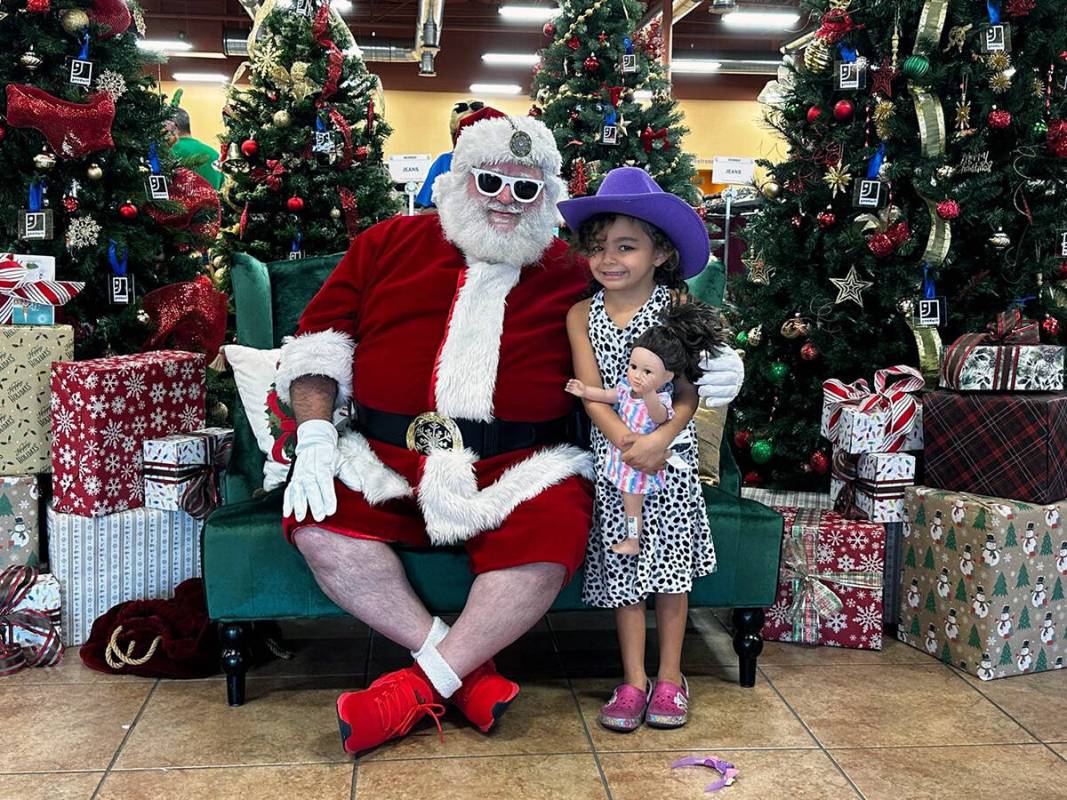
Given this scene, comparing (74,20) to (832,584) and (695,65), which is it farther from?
(695,65)

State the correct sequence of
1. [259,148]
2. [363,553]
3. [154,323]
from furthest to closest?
[259,148] < [154,323] < [363,553]

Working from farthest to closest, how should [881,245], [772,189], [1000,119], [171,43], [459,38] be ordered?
1. [459,38]
2. [171,43]
3. [772,189]
4. [881,245]
5. [1000,119]

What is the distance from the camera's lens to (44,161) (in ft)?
10.4

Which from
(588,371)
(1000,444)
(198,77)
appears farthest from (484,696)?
(198,77)

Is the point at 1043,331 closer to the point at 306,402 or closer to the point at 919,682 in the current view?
the point at 919,682

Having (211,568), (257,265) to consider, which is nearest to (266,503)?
(211,568)

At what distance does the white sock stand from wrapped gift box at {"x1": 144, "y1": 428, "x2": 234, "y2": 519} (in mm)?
1010

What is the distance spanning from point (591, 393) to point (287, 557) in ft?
2.77

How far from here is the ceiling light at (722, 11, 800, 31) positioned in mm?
12242

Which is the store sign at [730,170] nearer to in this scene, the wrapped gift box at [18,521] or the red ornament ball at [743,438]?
the red ornament ball at [743,438]

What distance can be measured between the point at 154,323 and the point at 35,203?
527 millimetres

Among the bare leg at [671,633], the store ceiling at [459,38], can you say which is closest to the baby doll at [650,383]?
the bare leg at [671,633]

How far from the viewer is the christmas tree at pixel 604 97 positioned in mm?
4910

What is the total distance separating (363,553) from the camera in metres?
2.33
